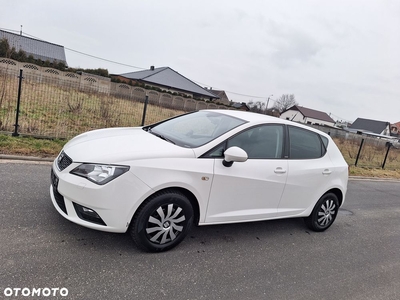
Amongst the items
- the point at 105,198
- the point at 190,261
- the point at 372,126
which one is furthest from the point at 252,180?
the point at 372,126

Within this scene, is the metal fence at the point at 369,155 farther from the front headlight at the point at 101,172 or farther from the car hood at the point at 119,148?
the front headlight at the point at 101,172

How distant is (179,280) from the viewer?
2.71 m

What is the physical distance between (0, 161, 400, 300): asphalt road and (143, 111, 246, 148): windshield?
1258mm

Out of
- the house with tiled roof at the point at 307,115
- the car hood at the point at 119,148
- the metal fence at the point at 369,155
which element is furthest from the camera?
the house with tiled roof at the point at 307,115

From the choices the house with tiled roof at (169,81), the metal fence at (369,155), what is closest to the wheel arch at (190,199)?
the metal fence at (369,155)

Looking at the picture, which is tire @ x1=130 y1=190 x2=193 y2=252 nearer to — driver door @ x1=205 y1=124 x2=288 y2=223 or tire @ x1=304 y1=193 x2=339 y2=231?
driver door @ x1=205 y1=124 x2=288 y2=223

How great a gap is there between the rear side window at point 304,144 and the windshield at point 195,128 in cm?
88

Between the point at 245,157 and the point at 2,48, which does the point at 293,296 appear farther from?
the point at 2,48

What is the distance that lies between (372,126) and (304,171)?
8423cm

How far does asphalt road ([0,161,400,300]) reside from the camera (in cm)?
248

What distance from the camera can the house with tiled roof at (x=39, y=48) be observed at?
46531 millimetres

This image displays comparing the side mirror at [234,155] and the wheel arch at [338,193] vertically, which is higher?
the side mirror at [234,155]

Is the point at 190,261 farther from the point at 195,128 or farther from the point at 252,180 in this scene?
the point at 195,128

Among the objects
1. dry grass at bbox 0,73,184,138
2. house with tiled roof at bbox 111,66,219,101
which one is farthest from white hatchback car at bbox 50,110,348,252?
house with tiled roof at bbox 111,66,219,101
